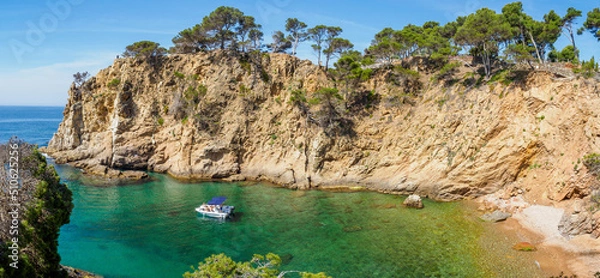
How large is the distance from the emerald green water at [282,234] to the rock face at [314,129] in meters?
6.13

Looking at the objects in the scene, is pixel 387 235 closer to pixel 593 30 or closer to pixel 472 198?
pixel 472 198

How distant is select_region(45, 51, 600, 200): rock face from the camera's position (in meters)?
39.0

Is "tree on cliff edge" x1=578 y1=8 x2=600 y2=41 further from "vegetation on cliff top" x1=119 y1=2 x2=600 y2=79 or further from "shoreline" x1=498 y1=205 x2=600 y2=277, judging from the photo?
"shoreline" x1=498 y1=205 x2=600 y2=277

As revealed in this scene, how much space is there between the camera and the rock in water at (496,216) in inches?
1367

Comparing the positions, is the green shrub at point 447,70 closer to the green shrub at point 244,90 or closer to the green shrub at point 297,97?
the green shrub at point 297,97

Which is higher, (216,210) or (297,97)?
(297,97)

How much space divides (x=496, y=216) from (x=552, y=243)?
6346mm

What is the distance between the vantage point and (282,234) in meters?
32.5

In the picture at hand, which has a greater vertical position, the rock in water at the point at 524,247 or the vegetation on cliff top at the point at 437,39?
the vegetation on cliff top at the point at 437,39

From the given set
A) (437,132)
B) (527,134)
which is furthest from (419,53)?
(527,134)

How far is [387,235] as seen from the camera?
31688 mm

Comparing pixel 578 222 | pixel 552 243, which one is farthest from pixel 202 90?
pixel 578 222

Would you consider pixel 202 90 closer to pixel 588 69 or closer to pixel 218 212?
pixel 218 212

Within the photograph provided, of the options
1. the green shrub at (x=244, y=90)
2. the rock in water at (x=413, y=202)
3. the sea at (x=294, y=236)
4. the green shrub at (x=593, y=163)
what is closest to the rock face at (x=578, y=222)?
the green shrub at (x=593, y=163)
